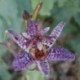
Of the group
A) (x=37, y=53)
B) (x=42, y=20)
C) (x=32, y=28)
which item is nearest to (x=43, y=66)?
(x=37, y=53)

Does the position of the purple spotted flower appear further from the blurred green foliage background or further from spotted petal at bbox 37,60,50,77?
the blurred green foliage background

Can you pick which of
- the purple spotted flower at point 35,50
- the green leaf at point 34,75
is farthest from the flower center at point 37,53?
the green leaf at point 34,75

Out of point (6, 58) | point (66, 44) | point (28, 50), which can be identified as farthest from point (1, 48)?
point (28, 50)

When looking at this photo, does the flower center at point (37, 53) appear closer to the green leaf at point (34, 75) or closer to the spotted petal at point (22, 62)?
the spotted petal at point (22, 62)

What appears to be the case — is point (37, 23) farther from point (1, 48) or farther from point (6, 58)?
point (6, 58)

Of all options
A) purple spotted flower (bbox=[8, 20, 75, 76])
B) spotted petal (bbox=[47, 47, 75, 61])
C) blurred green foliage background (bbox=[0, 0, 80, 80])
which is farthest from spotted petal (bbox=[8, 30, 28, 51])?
blurred green foliage background (bbox=[0, 0, 80, 80])

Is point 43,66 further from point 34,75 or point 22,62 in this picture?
point 34,75

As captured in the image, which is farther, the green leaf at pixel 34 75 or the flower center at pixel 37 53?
the green leaf at pixel 34 75
